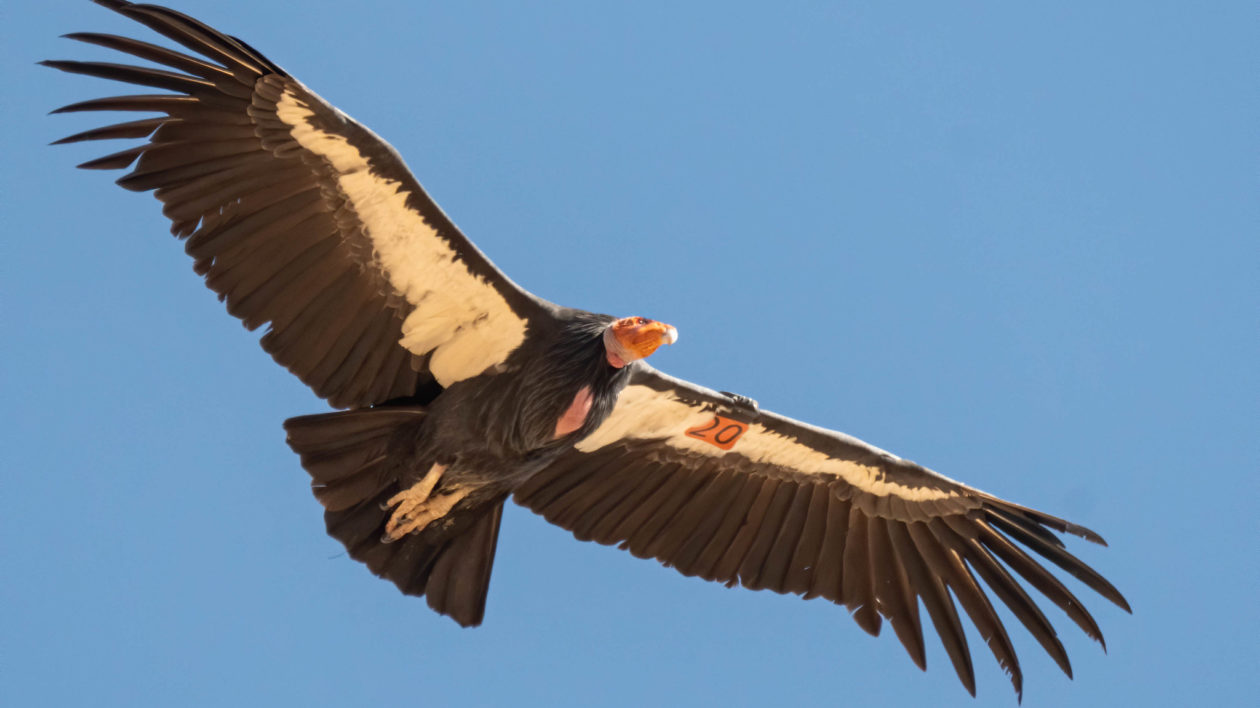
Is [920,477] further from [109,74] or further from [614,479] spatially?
[109,74]

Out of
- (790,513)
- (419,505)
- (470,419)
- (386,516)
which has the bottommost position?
(386,516)

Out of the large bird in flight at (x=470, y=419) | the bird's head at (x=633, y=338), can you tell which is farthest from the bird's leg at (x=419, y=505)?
the bird's head at (x=633, y=338)

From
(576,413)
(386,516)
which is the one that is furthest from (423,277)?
(386,516)

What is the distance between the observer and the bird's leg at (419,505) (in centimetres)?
910

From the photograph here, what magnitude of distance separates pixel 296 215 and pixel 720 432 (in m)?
3.47

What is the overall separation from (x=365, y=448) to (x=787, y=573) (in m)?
3.37

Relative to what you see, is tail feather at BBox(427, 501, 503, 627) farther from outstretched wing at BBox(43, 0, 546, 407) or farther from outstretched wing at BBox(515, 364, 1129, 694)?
outstretched wing at BBox(43, 0, 546, 407)

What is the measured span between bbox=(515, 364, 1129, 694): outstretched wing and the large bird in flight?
0.05ft

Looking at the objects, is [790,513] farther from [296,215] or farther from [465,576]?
[296,215]

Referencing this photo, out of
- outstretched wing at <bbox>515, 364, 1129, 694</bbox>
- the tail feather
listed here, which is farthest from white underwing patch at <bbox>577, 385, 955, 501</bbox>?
the tail feather

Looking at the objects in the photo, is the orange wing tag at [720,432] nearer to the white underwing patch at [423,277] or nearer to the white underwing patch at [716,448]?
the white underwing patch at [716,448]

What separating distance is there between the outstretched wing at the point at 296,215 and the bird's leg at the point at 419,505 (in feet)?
2.25

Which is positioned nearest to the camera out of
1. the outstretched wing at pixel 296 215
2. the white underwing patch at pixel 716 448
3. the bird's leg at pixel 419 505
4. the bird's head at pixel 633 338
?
the outstretched wing at pixel 296 215

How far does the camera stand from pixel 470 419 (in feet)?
30.0
